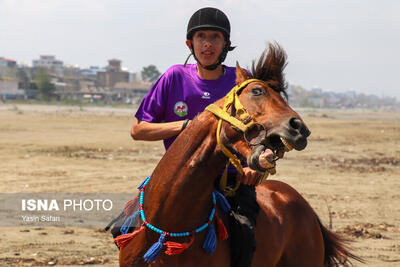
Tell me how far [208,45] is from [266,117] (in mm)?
957

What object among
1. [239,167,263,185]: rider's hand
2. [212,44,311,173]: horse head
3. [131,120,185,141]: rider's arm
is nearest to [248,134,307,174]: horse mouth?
[212,44,311,173]: horse head

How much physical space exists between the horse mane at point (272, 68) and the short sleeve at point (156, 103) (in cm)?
86

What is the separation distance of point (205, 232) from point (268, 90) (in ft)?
3.16

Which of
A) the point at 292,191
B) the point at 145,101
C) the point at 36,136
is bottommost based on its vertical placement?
the point at 36,136

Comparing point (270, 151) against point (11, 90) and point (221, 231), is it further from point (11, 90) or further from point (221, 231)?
point (11, 90)

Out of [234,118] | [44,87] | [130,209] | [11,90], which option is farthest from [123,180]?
[11,90]

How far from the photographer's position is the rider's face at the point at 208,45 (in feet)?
11.1

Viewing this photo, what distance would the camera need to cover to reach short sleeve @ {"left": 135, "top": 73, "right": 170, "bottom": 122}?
11.5 ft

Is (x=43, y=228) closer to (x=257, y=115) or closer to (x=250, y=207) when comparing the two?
(x=250, y=207)

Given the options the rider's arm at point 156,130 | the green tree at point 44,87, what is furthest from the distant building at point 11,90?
the rider's arm at point 156,130

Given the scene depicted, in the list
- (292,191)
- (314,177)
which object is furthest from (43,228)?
(314,177)

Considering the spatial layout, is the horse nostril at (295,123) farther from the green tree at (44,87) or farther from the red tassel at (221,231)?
the green tree at (44,87)

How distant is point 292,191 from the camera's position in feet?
14.3

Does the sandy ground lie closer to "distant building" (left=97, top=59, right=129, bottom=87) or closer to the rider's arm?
the rider's arm
